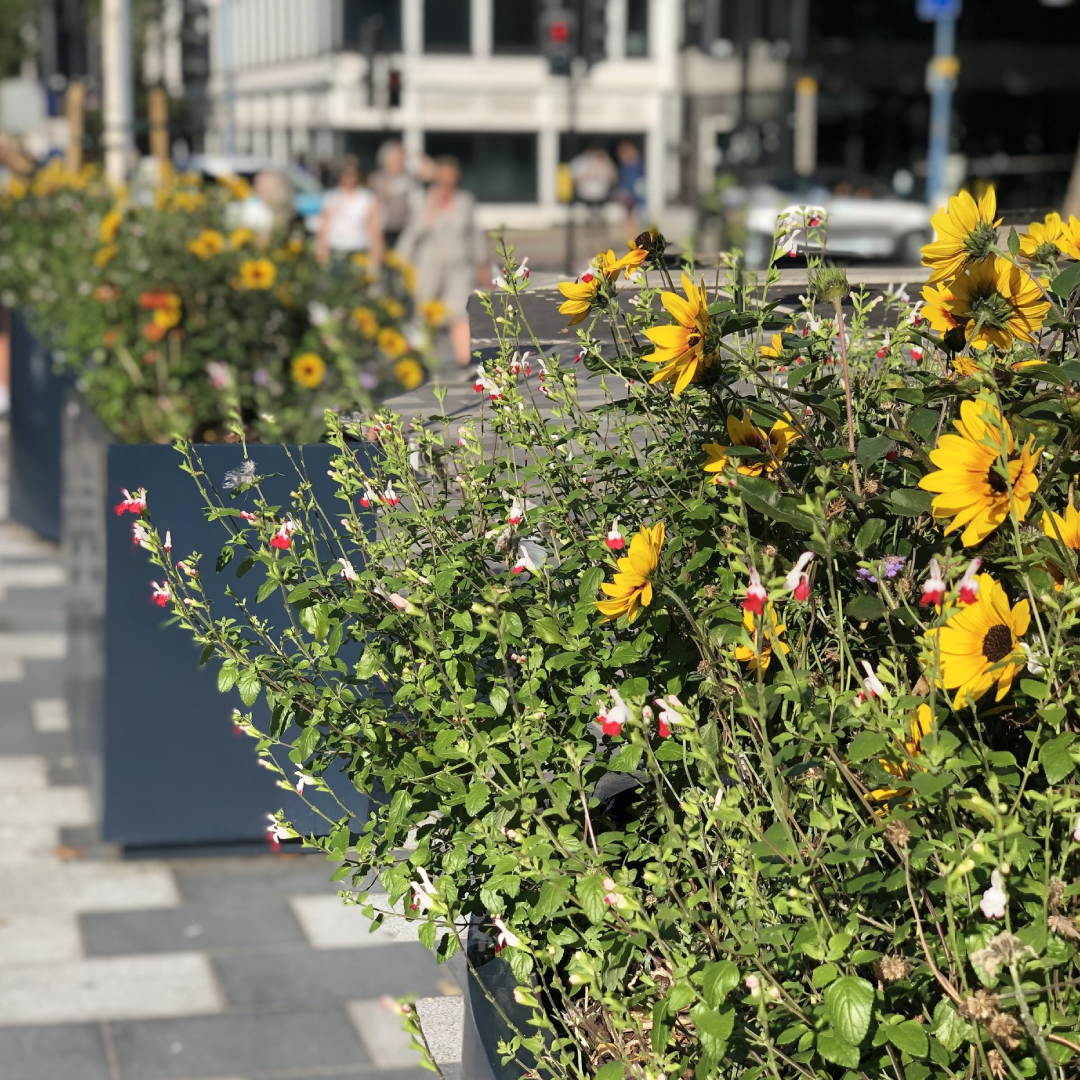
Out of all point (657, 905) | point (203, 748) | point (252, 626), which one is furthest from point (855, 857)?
point (203, 748)

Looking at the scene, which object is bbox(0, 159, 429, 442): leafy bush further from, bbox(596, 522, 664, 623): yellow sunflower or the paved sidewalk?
bbox(596, 522, 664, 623): yellow sunflower

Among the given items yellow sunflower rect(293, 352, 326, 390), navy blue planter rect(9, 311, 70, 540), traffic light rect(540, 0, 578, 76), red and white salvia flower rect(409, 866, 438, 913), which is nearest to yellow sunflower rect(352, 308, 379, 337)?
yellow sunflower rect(293, 352, 326, 390)

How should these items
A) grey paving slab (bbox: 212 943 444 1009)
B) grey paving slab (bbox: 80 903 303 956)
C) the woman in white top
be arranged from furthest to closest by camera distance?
the woman in white top
grey paving slab (bbox: 80 903 303 956)
grey paving slab (bbox: 212 943 444 1009)

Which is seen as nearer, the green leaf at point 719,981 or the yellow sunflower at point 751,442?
the green leaf at point 719,981

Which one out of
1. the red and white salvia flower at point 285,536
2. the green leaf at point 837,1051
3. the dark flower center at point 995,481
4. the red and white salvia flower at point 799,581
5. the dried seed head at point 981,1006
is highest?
the dark flower center at point 995,481

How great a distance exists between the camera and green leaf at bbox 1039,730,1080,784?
1.44 metres

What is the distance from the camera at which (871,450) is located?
64.9 inches

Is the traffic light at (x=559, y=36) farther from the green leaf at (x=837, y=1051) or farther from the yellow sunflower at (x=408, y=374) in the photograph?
the green leaf at (x=837, y=1051)

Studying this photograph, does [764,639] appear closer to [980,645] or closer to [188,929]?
[980,645]

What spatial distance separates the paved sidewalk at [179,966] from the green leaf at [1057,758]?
2444 millimetres

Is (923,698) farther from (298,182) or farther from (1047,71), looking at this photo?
(1047,71)

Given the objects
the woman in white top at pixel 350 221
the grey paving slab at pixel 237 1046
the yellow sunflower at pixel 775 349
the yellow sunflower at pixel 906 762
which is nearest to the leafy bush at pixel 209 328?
the grey paving slab at pixel 237 1046

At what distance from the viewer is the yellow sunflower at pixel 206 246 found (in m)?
7.26

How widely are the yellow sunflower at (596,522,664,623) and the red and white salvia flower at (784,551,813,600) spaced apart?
0.51 ft
